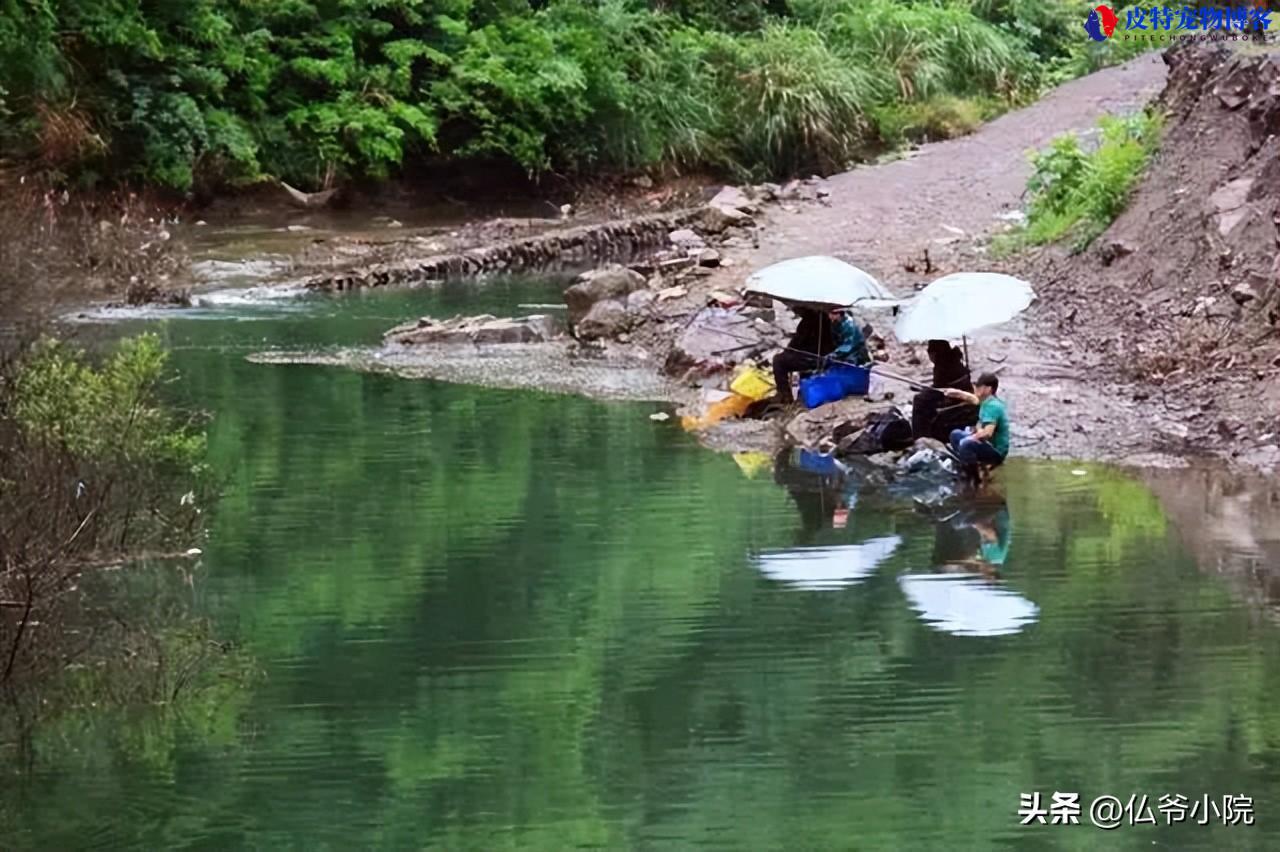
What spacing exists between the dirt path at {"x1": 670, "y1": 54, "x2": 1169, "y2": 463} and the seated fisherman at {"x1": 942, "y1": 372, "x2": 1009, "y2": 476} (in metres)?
1.31

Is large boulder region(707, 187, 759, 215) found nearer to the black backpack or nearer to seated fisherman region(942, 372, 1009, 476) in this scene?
the black backpack

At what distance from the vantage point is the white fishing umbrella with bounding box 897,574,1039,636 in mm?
9633

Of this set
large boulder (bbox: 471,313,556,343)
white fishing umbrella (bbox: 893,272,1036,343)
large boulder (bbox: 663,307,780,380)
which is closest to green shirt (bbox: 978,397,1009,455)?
white fishing umbrella (bbox: 893,272,1036,343)

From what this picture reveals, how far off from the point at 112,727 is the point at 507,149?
800 inches

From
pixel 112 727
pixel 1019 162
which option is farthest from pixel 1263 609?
pixel 1019 162

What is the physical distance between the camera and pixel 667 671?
29.6 feet

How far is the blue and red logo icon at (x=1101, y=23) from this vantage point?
32844 mm

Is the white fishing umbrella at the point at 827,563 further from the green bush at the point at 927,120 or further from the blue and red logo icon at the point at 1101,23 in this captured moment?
the blue and red logo icon at the point at 1101,23

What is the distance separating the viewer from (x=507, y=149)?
91.2 ft

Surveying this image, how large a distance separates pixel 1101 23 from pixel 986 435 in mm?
23167

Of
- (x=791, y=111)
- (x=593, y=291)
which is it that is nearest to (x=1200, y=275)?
(x=593, y=291)

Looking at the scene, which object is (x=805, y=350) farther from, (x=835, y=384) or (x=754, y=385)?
(x=754, y=385)

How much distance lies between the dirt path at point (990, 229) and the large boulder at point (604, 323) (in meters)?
1.06

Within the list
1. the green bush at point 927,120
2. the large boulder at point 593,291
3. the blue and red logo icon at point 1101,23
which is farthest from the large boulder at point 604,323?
the blue and red logo icon at point 1101,23
